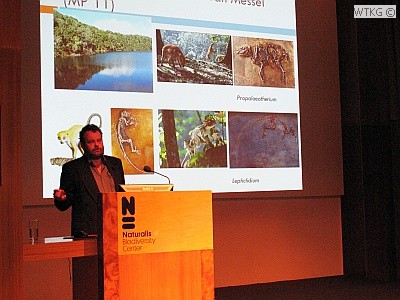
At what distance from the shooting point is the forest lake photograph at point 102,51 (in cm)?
554

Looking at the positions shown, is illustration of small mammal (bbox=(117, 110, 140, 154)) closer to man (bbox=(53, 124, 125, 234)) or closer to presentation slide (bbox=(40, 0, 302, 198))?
presentation slide (bbox=(40, 0, 302, 198))

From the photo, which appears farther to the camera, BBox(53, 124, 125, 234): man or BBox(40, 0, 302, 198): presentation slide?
BBox(40, 0, 302, 198): presentation slide

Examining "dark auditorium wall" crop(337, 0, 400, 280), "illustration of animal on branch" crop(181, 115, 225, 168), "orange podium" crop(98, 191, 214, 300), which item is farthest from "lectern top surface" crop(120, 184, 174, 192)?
"dark auditorium wall" crop(337, 0, 400, 280)

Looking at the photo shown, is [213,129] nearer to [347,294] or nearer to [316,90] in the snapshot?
[316,90]

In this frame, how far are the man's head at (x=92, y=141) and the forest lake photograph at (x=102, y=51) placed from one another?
138cm

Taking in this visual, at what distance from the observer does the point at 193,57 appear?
611 cm

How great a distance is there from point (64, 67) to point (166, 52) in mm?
898

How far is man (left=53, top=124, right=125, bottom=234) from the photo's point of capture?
167 inches

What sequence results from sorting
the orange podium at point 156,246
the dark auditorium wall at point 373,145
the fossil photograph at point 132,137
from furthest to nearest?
the dark auditorium wall at point 373,145, the fossil photograph at point 132,137, the orange podium at point 156,246

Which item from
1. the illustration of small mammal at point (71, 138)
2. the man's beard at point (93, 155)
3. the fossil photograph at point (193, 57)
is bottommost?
the man's beard at point (93, 155)

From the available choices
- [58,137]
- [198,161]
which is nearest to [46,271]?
[58,137]

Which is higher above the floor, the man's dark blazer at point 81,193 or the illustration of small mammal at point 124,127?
the illustration of small mammal at point 124,127

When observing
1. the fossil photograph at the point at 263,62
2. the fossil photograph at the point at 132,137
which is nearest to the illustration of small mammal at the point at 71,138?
the fossil photograph at the point at 132,137

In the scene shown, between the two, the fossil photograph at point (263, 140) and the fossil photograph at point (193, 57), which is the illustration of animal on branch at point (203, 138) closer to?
the fossil photograph at point (263, 140)
